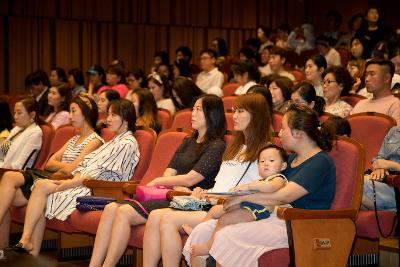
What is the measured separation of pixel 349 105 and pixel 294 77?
2.28 m

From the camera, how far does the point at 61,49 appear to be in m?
11.6

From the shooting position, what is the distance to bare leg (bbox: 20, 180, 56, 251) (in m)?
5.26

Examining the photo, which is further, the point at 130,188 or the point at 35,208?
the point at 35,208

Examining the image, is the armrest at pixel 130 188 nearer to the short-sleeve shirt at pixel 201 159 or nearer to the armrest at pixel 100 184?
the armrest at pixel 100 184

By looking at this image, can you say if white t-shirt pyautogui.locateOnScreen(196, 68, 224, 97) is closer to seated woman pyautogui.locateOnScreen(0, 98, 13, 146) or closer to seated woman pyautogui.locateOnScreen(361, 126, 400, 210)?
seated woman pyautogui.locateOnScreen(0, 98, 13, 146)

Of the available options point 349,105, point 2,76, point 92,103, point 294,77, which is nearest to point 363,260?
point 349,105

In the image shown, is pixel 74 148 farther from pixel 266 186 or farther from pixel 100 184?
pixel 266 186

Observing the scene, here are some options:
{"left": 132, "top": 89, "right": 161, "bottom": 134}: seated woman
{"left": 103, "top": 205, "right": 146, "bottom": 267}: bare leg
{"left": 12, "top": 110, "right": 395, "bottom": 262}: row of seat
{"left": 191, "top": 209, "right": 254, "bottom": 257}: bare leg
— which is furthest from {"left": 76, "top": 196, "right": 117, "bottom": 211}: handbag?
{"left": 132, "top": 89, "right": 161, "bottom": 134}: seated woman

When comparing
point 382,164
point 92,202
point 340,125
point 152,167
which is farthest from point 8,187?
point 382,164

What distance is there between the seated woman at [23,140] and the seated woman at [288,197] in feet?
8.29

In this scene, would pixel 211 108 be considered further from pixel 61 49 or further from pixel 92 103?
pixel 61 49

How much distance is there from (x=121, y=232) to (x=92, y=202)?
0.52m

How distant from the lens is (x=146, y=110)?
606 cm

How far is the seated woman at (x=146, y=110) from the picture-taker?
600 centimetres
